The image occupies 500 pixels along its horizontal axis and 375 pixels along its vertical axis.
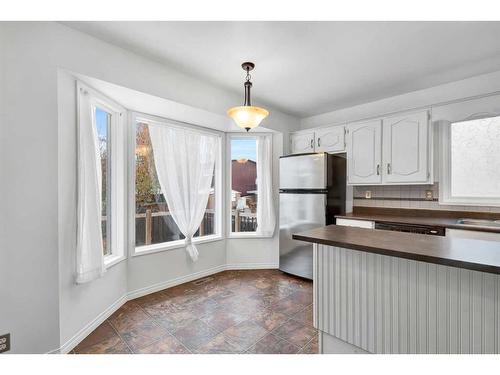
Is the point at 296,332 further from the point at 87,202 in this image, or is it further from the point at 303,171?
the point at 87,202

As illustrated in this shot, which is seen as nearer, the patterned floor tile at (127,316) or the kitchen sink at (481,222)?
the patterned floor tile at (127,316)

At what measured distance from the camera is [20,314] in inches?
63.1

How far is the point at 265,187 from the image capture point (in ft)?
12.3

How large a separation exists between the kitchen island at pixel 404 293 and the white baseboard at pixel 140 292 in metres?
1.85

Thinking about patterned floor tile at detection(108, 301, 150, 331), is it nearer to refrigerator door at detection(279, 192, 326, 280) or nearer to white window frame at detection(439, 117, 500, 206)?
refrigerator door at detection(279, 192, 326, 280)

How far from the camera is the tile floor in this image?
1.92 metres

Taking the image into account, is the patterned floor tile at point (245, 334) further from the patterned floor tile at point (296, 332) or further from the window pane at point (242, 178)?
the window pane at point (242, 178)

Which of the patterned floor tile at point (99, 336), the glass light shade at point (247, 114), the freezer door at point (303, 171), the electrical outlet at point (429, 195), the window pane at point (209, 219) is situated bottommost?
the patterned floor tile at point (99, 336)

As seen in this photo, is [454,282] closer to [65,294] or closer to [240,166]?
[65,294]

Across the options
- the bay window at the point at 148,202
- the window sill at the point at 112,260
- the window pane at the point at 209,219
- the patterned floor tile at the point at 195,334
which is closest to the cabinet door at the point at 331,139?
the window pane at the point at 209,219

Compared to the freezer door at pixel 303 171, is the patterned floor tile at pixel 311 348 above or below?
below

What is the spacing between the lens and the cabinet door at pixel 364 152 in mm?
3072

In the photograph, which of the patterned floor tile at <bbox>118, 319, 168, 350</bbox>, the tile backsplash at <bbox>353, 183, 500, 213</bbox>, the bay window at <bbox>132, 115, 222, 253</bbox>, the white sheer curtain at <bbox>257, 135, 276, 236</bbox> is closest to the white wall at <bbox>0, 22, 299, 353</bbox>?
the patterned floor tile at <bbox>118, 319, 168, 350</bbox>
